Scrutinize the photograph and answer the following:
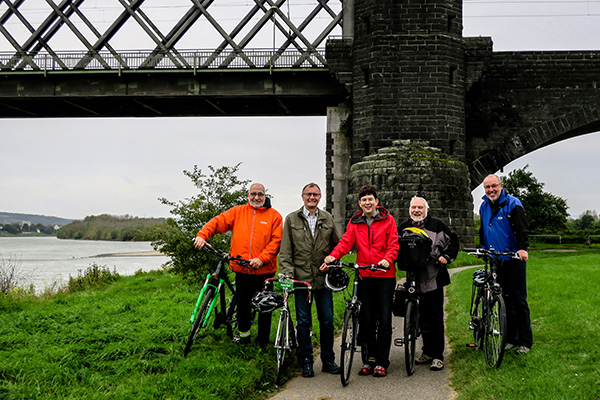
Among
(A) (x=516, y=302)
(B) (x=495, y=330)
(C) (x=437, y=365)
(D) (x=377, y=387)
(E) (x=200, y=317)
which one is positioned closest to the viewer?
(D) (x=377, y=387)

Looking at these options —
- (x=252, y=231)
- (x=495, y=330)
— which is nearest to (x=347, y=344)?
(x=495, y=330)

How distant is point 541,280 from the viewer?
42.1 ft

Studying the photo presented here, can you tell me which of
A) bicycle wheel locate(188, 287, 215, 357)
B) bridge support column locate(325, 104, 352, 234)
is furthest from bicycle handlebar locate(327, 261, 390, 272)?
bridge support column locate(325, 104, 352, 234)

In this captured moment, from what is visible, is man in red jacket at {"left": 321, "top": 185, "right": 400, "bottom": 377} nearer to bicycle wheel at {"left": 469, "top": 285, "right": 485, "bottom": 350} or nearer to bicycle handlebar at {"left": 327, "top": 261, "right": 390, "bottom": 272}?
bicycle handlebar at {"left": 327, "top": 261, "right": 390, "bottom": 272}

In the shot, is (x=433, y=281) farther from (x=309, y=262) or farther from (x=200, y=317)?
(x=200, y=317)

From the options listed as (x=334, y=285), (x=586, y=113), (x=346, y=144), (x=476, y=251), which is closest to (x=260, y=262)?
(x=334, y=285)

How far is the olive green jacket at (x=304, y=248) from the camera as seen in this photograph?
623 cm

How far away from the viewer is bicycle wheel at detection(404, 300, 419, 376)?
237 inches

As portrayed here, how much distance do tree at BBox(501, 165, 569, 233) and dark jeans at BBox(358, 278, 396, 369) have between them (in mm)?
34129

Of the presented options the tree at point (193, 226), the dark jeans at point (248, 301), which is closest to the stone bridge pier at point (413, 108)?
the tree at point (193, 226)

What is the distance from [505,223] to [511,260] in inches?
15.4

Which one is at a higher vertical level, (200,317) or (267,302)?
(267,302)

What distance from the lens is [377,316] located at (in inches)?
244

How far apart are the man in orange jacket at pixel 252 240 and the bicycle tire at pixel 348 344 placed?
1080 millimetres
